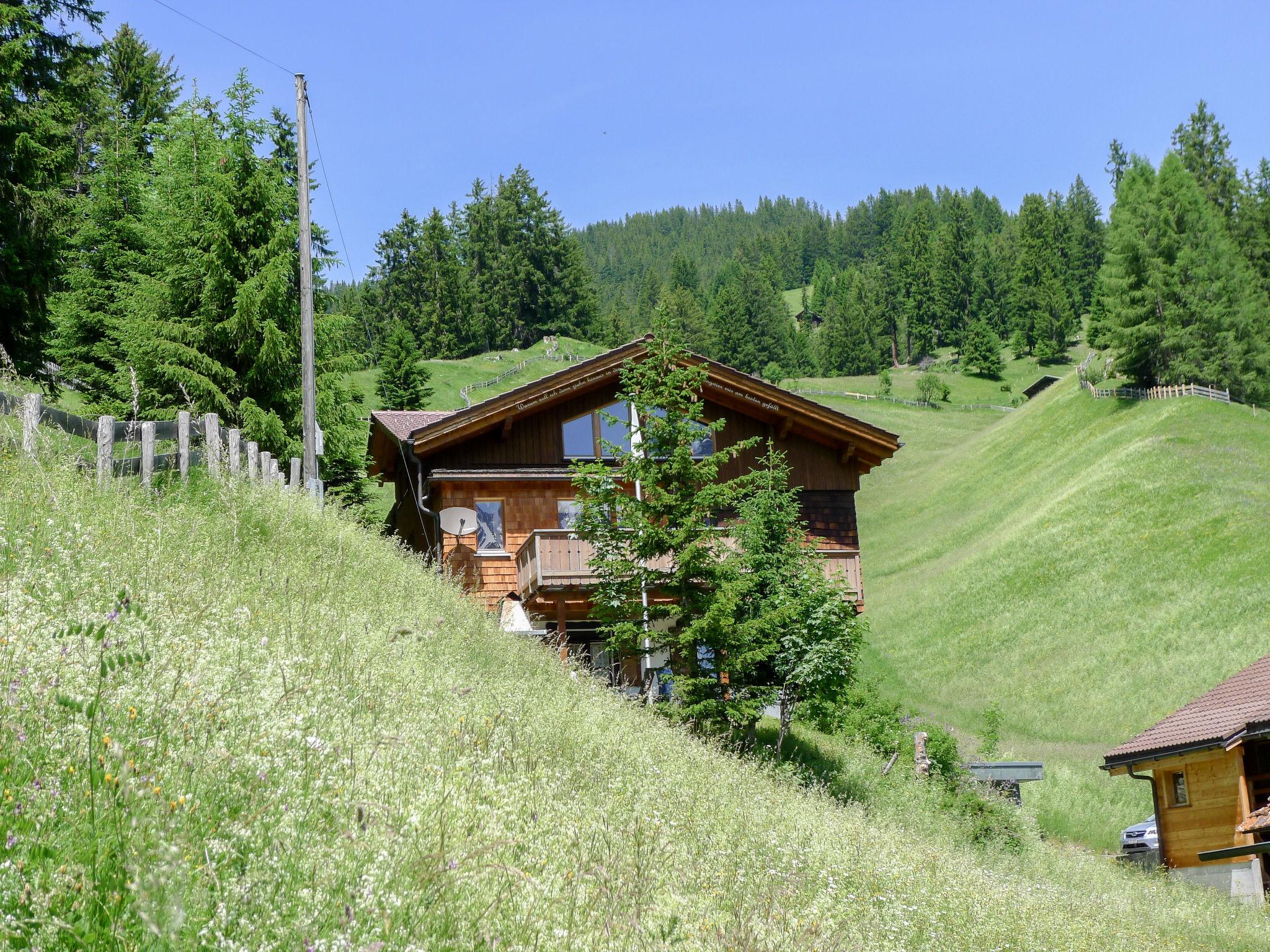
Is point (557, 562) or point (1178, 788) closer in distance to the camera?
point (557, 562)

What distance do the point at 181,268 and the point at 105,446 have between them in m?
16.7

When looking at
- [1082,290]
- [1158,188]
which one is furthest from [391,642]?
[1082,290]

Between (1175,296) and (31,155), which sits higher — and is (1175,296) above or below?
above

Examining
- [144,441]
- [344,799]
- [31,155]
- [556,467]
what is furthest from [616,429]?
[344,799]

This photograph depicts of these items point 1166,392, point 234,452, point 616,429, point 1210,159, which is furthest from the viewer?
point 1210,159

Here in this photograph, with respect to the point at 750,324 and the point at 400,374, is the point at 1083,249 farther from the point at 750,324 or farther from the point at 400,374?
the point at 400,374

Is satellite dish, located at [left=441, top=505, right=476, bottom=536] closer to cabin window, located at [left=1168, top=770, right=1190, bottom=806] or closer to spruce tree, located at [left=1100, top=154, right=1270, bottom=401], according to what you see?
cabin window, located at [left=1168, top=770, right=1190, bottom=806]

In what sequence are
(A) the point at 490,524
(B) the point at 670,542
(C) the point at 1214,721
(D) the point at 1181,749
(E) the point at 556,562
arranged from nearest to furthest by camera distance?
(B) the point at 670,542 → (D) the point at 1181,749 → (C) the point at 1214,721 → (E) the point at 556,562 → (A) the point at 490,524

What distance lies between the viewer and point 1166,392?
65750 mm

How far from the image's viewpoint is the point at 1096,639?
139ft

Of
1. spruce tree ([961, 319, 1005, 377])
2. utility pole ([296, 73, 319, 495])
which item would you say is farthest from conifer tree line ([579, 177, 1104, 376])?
utility pole ([296, 73, 319, 495])

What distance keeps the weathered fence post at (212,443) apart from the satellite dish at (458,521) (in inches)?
458

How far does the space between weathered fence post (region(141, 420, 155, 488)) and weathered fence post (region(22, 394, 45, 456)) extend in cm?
131

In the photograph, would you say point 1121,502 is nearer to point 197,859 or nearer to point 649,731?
point 649,731
